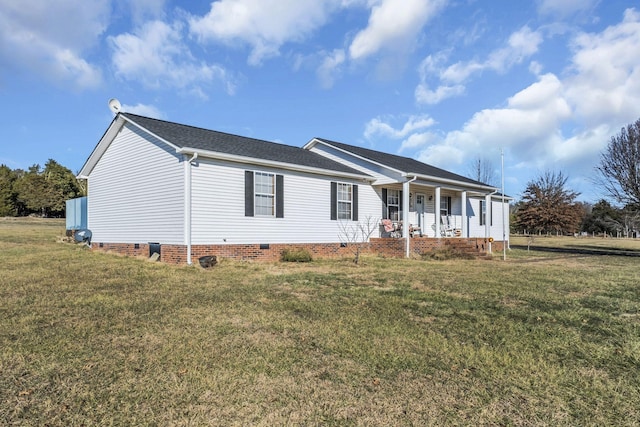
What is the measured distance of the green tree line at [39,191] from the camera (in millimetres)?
45406

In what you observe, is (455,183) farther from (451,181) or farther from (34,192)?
(34,192)

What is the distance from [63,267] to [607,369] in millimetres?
11290

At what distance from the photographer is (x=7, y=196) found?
157 ft

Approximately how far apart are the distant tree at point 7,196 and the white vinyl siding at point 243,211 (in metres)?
50.5

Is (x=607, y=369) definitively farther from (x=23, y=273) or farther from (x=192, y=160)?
(x=23, y=273)

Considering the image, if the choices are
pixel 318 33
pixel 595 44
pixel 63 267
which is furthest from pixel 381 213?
pixel 63 267

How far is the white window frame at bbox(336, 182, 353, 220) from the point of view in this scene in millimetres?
14962

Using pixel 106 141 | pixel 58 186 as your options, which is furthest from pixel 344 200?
pixel 58 186

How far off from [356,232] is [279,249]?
12.8 feet

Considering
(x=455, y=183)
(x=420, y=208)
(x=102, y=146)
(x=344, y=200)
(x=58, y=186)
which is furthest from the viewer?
(x=58, y=186)

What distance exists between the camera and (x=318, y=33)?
15.8 m

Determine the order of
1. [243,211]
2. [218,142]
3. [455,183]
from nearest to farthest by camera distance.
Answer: [243,211] < [218,142] < [455,183]

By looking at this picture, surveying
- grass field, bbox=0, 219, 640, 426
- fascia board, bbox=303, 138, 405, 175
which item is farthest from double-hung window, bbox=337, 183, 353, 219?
grass field, bbox=0, 219, 640, 426

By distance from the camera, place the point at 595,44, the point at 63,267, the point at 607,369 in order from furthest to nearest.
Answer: the point at 595,44, the point at 63,267, the point at 607,369
